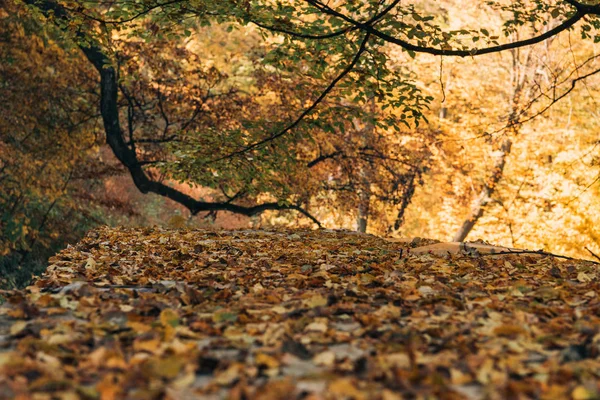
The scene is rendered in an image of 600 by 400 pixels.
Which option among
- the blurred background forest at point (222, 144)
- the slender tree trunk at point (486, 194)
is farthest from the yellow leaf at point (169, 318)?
the slender tree trunk at point (486, 194)

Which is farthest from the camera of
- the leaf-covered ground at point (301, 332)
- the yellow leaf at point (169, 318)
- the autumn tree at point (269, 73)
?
the autumn tree at point (269, 73)

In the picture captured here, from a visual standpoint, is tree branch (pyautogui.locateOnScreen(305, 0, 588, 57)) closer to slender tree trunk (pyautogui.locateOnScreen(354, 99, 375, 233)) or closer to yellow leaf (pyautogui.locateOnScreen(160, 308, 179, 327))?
yellow leaf (pyautogui.locateOnScreen(160, 308, 179, 327))

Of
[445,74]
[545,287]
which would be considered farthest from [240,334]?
[445,74]

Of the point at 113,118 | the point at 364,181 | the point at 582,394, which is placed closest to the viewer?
the point at 582,394

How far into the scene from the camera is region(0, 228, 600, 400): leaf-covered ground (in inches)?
95.7

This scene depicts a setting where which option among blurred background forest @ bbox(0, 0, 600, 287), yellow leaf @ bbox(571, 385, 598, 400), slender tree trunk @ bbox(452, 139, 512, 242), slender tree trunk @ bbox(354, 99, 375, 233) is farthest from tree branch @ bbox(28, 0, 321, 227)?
yellow leaf @ bbox(571, 385, 598, 400)

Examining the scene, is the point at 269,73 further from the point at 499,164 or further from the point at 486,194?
the point at 486,194

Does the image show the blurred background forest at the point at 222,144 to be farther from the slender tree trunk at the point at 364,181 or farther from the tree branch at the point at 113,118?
the tree branch at the point at 113,118

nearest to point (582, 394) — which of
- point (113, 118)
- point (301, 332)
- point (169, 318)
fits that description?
point (301, 332)

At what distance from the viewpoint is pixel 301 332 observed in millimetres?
3221

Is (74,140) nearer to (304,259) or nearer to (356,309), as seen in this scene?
(304,259)

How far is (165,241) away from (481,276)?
3.62m

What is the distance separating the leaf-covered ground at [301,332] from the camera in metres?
2.43

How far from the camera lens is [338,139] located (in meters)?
14.8
